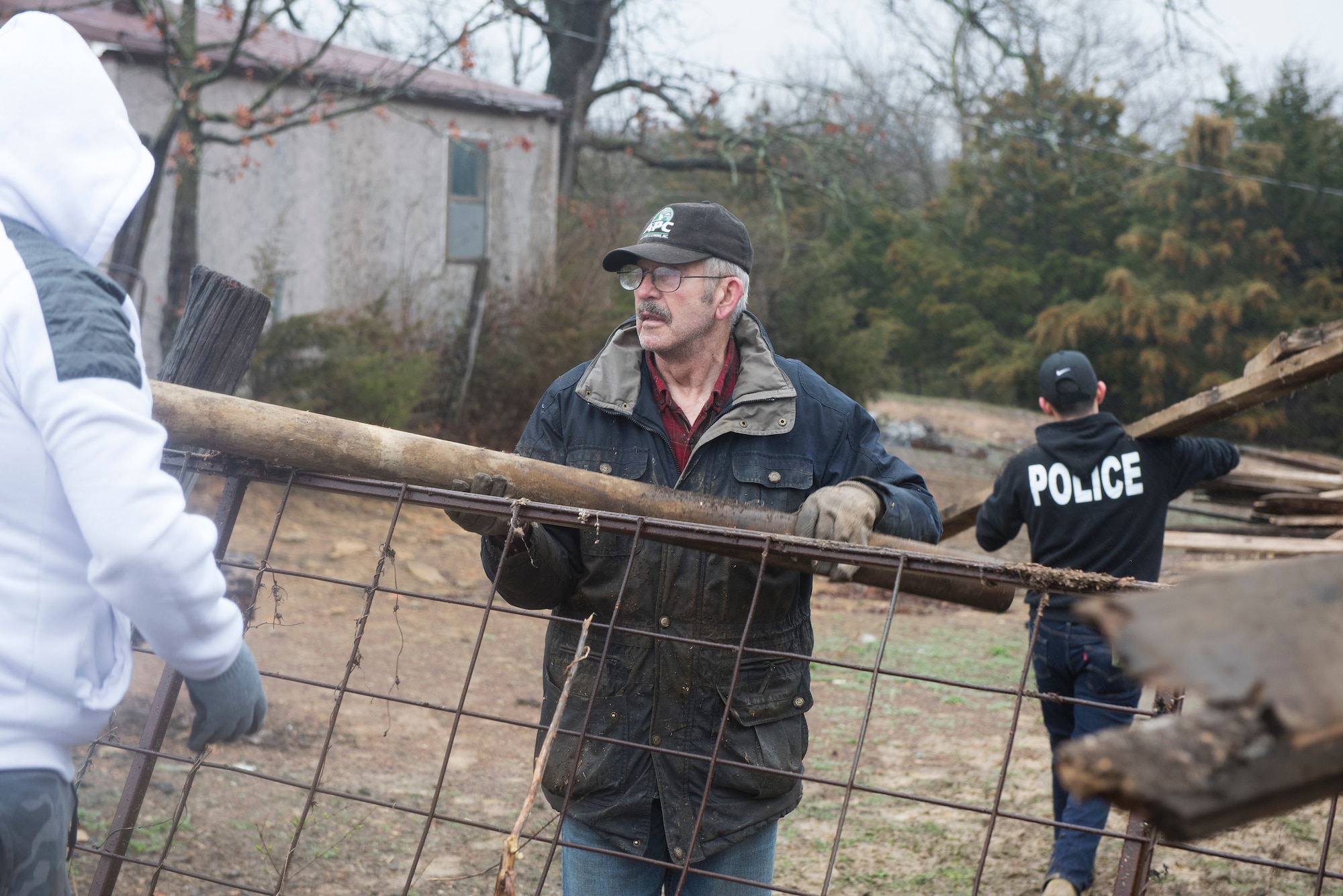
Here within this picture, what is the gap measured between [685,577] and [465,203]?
41.7 feet

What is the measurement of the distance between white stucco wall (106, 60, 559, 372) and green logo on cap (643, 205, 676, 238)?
9.00m

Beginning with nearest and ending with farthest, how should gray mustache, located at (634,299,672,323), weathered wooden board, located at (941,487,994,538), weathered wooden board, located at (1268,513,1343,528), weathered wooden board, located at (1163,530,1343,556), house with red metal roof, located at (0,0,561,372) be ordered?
gray mustache, located at (634,299,672,323) < weathered wooden board, located at (941,487,994,538) < weathered wooden board, located at (1163,530,1343,556) < weathered wooden board, located at (1268,513,1343,528) < house with red metal roof, located at (0,0,561,372)

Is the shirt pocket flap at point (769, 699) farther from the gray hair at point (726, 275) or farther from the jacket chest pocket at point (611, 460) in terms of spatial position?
the gray hair at point (726, 275)

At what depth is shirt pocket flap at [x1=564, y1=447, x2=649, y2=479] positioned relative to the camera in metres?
2.72

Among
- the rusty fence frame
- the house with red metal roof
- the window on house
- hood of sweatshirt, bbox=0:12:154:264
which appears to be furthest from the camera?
the window on house

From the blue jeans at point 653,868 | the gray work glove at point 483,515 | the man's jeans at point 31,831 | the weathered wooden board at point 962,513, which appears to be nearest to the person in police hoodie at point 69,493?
the man's jeans at point 31,831

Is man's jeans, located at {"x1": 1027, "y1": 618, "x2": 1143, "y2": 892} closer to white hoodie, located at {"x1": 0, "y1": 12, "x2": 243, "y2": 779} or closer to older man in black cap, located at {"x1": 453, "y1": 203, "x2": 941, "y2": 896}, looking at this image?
older man in black cap, located at {"x1": 453, "y1": 203, "x2": 941, "y2": 896}

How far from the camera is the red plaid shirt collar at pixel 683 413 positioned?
2797mm

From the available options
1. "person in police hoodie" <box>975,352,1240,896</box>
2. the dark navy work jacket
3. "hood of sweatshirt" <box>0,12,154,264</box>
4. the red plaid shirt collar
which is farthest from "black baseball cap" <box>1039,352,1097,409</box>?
"hood of sweatshirt" <box>0,12,154,264</box>

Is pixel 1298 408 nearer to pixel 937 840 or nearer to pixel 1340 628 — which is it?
pixel 937 840

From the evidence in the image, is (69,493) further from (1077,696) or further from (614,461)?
(1077,696)

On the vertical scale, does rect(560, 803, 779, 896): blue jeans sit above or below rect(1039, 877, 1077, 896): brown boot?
above

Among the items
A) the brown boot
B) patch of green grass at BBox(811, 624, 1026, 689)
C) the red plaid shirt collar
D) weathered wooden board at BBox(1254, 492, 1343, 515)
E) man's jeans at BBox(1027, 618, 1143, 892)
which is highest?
the red plaid shirt collar

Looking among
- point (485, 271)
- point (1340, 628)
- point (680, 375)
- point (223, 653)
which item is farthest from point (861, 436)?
point (485, 271)
